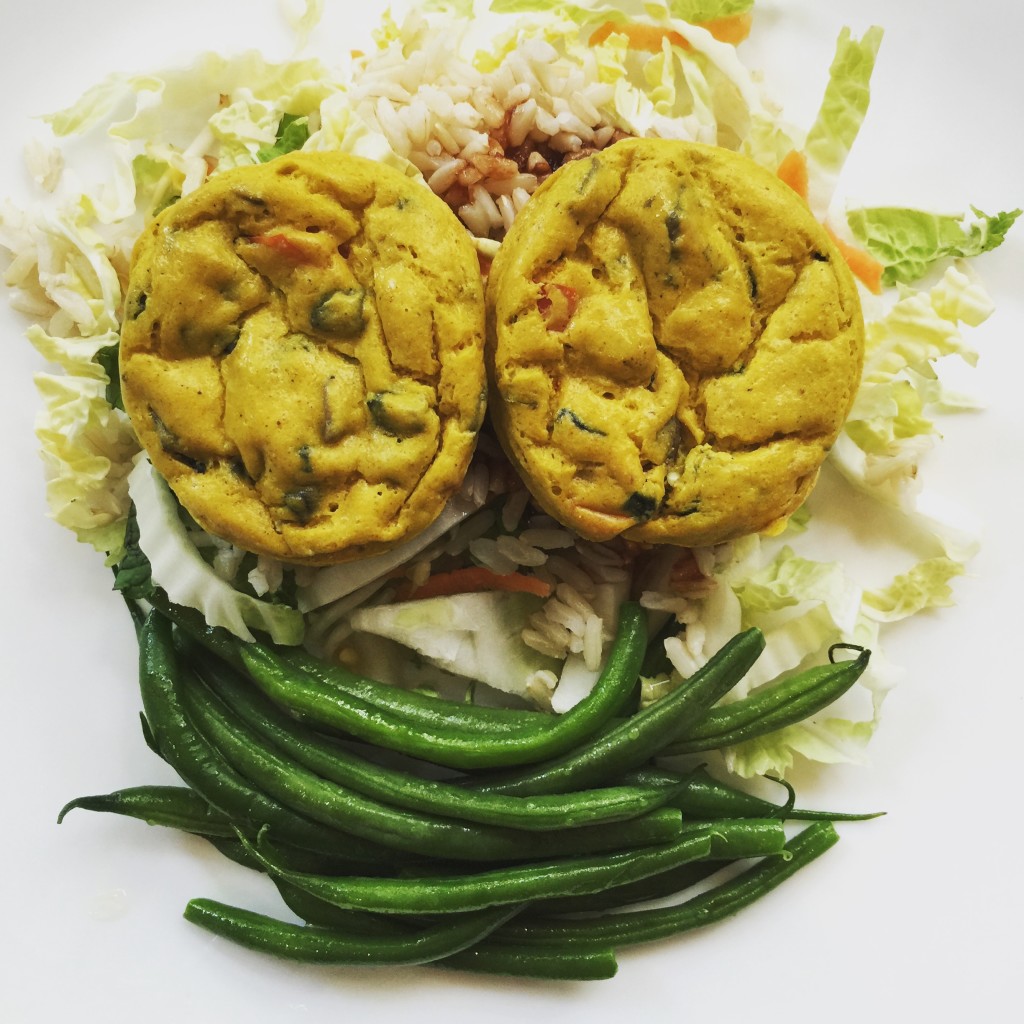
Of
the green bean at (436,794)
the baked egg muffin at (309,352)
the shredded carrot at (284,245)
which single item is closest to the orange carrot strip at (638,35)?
the baked egg muffin at (309,352)

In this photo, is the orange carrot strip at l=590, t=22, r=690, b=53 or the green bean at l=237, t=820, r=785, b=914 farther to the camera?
the orange carrot strip at l=590, t=22, r=690, b=53

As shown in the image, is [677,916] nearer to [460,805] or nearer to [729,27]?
[460,805]

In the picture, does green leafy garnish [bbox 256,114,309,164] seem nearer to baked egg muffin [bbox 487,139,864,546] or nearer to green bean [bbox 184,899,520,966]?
baked egg muffin [bbox 487,139,864,546]

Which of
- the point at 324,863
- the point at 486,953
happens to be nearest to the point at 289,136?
the point at 324,863

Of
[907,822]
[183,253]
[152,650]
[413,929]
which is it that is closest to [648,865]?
[413,929]

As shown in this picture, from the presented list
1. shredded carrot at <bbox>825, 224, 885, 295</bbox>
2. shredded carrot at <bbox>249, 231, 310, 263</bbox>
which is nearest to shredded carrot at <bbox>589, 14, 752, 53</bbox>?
shredded carrot at <bbox>825, 224, 885, 295</bbox>

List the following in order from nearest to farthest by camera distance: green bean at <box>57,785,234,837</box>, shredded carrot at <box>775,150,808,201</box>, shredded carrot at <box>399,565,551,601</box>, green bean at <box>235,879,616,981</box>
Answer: green bean at <box>235,879,616,981</box>, green bean at <box>57,785,234,837</box>, shredded carrot at <box>399,565,551,601</box>, shredded carrot at <box>775,150,808,201</box>
